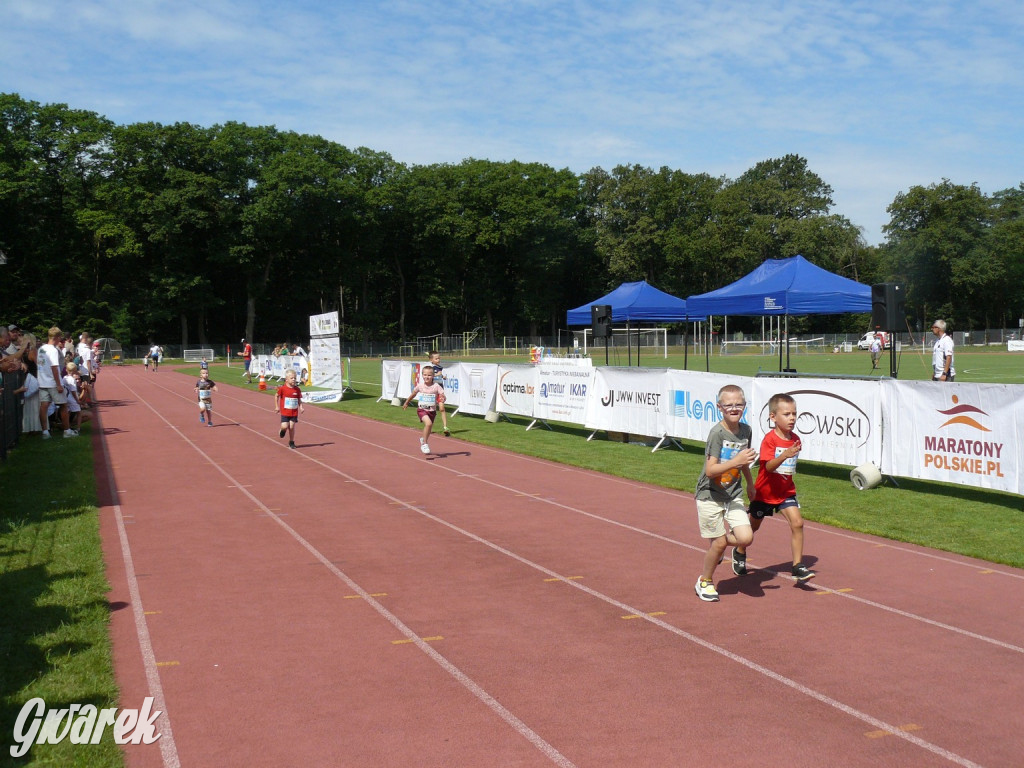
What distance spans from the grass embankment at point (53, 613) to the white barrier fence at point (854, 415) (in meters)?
9.57

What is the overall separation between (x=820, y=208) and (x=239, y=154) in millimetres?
57054

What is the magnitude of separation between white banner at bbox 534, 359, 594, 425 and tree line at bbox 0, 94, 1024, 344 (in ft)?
190

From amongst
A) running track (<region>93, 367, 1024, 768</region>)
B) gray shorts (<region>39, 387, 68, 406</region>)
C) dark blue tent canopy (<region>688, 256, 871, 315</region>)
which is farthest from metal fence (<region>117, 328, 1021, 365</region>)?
running track (<region>93, 367, 1024, 768</region>)

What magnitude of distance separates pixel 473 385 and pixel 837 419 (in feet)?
40.3

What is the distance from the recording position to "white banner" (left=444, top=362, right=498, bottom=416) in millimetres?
22969

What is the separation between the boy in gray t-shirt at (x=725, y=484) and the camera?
6.93m

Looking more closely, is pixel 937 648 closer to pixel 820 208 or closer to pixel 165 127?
pixel 165 127

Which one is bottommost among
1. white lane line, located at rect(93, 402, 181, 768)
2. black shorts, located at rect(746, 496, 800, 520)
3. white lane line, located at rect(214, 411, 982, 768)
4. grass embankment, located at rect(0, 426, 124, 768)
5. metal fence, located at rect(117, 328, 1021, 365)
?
white lane line, located at rect(214, 411, 982, 768)

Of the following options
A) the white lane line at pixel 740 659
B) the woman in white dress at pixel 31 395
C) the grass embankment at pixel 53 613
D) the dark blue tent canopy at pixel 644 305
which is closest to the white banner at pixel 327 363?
the dark blue tent canopy at pixel 644 305

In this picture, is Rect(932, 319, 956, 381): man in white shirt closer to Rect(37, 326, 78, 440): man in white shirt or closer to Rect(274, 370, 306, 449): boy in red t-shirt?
Rect(274, 370, 306, 449): boy in red t-shirt

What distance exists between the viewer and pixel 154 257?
75.4 meters

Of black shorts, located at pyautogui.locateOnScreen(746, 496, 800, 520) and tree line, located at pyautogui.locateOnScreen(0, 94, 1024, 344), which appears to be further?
tree line, located at pyautogui.locateOnScreen(0, 94, 1024, 344)

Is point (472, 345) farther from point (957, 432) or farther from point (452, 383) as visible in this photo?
point (957, 432)

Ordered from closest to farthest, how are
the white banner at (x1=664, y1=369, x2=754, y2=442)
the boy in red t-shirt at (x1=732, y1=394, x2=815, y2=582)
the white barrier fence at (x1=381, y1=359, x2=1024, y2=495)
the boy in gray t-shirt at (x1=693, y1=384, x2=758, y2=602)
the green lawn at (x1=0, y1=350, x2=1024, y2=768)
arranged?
1. the green lawn at (x1=0, y1=350, x2=1024, y2=768)
2. the boy in gray t-shirt at (x1=693, y1=384, x2=758, y2=602)
3. the boy in red t-shirt at (x1=732, y1=394, x2=815, y2=582)
4. the white barrier fence at (x1=381, y1=359, x2=1024, y2=495)
5. the white banner at (x1=664, y1=369, x2=754, y2=442)
